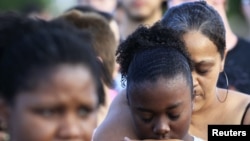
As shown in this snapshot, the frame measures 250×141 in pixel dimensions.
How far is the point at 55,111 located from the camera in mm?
3520

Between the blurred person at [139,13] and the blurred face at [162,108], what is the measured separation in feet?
14.5

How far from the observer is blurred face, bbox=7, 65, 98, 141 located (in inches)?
138

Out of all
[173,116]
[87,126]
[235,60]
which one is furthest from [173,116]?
[235,60]

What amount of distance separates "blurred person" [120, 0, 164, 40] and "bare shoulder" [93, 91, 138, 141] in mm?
3952

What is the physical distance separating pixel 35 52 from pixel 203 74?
5.92 feet

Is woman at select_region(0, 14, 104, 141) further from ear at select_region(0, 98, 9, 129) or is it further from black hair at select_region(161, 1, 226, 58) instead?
black hair at select_region(161, 1, 226, 58)

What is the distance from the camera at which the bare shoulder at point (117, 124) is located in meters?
4.90

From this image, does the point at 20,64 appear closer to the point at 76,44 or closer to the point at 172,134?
the point at 76,44

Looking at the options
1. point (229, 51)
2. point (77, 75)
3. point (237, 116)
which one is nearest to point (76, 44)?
point (77, 75)

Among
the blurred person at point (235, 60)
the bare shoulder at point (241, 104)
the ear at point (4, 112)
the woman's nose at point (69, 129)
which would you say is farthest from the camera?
the blurred person at point (235, 60)

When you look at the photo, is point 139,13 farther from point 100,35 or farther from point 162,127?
point 162,127

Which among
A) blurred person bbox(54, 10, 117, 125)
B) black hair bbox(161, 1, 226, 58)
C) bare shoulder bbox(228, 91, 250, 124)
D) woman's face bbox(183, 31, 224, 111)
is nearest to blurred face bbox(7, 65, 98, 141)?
woman's face bbox(183, 31, 224, 111)

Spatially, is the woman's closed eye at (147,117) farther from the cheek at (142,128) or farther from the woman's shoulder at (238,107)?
the woman's shoulder at (238,107)

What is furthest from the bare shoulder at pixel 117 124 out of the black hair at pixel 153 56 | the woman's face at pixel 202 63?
the woman's face at pixel 202 63
